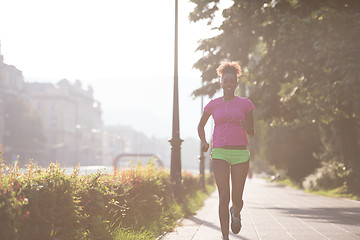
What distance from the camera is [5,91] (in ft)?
214

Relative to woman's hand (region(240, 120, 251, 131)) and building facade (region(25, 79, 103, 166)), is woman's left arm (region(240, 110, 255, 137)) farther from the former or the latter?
building facade (region(25, 79, 103, 166))

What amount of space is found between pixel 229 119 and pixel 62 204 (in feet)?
7.31

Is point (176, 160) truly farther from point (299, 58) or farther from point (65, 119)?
point (65, 119)

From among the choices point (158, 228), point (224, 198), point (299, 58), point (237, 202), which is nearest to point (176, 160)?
point (158, 228)

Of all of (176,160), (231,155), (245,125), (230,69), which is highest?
(230,69)

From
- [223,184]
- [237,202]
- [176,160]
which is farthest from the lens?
[176,160]

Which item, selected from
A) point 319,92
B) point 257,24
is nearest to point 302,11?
point 257,24

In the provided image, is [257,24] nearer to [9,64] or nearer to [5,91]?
[9,64]

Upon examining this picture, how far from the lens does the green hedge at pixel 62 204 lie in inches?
199

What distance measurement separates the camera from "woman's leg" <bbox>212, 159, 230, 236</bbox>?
6.32 m

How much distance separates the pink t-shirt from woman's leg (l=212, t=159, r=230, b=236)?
23 centimetres

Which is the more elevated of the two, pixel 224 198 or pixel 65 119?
pixel 65 119

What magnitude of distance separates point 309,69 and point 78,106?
108 metres

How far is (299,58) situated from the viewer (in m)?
19.5
